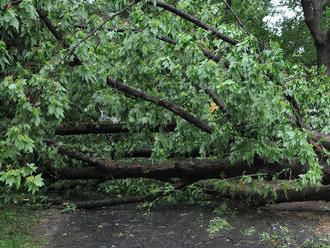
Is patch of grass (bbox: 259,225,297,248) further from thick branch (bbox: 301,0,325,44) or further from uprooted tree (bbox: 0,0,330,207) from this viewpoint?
thick branch (bbox: 301,0,325,44)

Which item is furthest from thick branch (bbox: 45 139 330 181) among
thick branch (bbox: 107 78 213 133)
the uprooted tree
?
thick branch (bbox: 107 78 213 133)

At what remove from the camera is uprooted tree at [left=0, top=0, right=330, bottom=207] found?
361cm

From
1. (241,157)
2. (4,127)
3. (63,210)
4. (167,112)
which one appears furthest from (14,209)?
(241,157)

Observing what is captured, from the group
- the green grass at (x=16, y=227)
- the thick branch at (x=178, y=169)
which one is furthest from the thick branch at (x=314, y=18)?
the green grass at (x=16, y=227)

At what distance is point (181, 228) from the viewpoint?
15.1 ft

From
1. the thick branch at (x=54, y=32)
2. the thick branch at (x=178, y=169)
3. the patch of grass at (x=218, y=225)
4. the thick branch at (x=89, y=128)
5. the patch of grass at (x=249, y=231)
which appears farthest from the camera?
the thick branch at (x=89, y=128)

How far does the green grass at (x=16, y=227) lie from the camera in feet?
13.6

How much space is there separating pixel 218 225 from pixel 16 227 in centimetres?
257

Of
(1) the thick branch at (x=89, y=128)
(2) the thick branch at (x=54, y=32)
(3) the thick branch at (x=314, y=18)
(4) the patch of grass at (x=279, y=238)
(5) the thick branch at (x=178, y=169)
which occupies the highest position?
(3) the thick branch at (x=314, y=18)

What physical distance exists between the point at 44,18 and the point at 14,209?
298 cm

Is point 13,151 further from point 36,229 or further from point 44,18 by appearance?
point 36,229

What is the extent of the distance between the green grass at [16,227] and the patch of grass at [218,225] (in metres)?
2.02

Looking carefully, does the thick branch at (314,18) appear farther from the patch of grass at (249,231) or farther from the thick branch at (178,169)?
the patch of grass at (249,231)

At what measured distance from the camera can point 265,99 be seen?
12.2 feet
